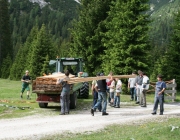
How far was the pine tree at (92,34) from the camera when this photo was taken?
115 feet

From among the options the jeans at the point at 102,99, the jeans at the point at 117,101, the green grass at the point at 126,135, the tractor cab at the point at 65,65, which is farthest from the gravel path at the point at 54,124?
the tractor cab at the point at 65,65

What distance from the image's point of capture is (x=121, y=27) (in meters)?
30.8

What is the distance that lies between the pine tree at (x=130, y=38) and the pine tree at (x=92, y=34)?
412 centimetres

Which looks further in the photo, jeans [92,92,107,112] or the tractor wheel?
the tractor wheel

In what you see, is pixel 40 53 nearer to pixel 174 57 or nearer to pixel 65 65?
pixel 174 57

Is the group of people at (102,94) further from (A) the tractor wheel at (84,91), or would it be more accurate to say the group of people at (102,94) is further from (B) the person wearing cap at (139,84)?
(A) the tractor wheel at (84,91)

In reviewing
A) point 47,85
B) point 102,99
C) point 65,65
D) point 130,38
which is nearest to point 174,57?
point 130,38

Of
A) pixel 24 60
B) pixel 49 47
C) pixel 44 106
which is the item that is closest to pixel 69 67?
pixel 44 106

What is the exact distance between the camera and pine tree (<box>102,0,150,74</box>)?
29.4m

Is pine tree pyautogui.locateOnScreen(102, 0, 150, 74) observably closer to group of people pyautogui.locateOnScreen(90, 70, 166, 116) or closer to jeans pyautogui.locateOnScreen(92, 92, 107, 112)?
group of people pyautogui.locateOnScreen(90, 70, 166, 116)

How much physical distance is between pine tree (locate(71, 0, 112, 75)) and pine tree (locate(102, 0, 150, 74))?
412cm

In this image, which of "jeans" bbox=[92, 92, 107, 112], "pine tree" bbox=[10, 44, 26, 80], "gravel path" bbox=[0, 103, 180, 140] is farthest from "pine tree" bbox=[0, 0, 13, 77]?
"gravel path" bbox=[0, 103, 180, 140]

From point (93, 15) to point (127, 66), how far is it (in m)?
8.94

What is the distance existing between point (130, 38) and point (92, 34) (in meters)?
6.84
